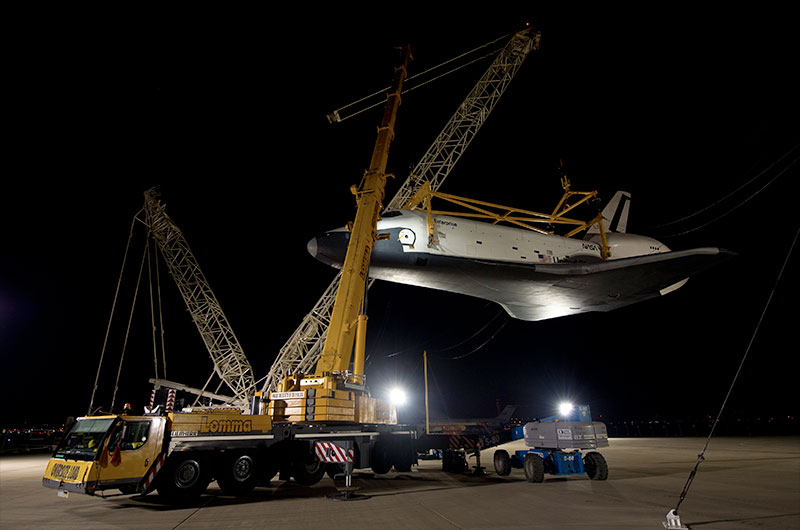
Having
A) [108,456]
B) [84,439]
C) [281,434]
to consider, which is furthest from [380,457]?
[84,439]

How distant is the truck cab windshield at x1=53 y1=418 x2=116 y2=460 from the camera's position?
902 centimetres

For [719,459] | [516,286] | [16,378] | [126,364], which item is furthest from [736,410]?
[16,378]

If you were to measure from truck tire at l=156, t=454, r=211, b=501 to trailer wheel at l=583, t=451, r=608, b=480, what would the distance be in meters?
10.4

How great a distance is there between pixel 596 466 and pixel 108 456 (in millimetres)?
12423

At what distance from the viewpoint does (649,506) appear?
8.27m

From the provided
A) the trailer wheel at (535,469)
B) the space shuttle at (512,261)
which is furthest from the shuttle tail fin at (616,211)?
the trailer wheel at (535,469)

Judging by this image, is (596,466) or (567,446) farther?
(596,466)

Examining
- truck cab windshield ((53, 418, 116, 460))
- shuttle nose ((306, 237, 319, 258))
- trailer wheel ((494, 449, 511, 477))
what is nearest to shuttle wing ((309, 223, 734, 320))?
shuttle nose ((306, 237, 319, 258))

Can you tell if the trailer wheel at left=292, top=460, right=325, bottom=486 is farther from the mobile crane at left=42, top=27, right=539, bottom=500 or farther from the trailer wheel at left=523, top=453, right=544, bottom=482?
the trailer wheel at left=523, top=453, right=544, bottom=482

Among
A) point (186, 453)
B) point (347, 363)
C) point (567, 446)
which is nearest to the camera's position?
point (186, 453)

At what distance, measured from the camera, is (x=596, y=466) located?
40.3 ft

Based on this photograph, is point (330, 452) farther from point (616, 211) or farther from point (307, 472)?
point (616, 211)

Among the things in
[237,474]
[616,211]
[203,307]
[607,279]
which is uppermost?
[616,211]

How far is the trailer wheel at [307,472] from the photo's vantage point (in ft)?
38.5
